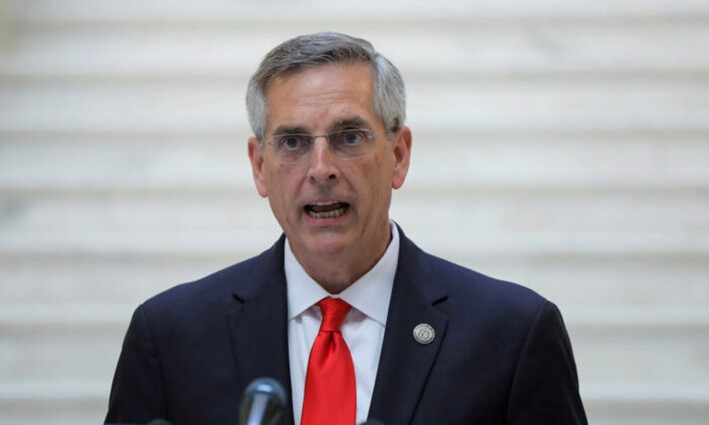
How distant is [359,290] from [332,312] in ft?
0.25

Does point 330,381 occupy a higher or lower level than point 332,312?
lower

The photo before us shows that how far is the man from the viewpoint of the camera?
99.7 inches

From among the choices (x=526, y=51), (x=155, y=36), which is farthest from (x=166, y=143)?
(x=526, y=51)

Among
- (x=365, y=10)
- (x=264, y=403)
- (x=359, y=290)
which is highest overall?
(x=365, y=10)

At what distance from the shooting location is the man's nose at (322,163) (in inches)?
99.0

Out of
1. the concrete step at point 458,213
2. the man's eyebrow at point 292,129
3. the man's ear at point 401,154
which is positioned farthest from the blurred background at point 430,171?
the man's eyebrow at point 292,129

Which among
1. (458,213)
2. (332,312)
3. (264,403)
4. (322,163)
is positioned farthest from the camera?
(458,213)

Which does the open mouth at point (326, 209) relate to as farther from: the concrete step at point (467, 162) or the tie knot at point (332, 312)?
the concrete step at point (467, 162)

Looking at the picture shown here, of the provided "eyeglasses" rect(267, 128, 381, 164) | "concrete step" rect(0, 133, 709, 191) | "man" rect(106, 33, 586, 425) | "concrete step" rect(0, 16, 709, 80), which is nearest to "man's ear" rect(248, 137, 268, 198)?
"man" rect(106, 33, 586, 425)

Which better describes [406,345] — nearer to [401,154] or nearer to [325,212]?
[325,212]

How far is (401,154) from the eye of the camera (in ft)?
9.01

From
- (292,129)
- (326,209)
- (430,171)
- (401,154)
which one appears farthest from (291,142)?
(430,171)

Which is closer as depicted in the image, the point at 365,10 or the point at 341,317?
the point at 341,317

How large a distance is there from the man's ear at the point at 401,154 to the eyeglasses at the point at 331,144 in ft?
0.43
